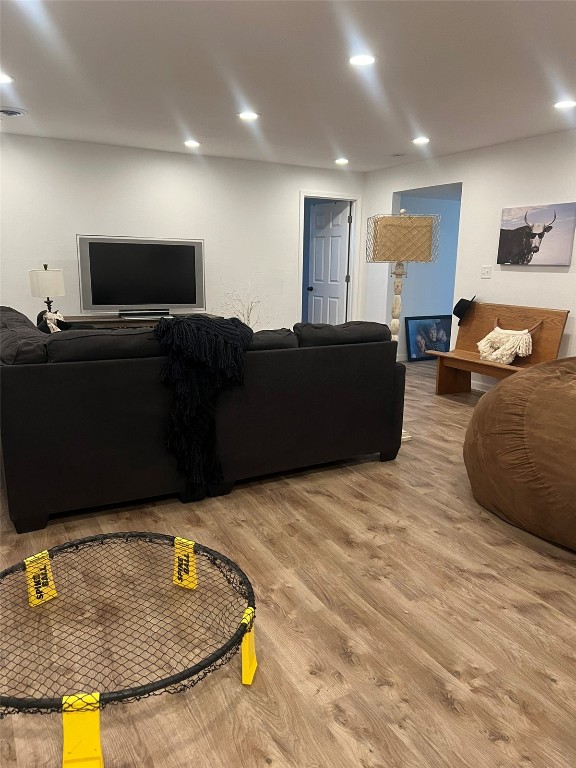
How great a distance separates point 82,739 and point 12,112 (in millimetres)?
4857

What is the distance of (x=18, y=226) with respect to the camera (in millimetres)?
5645

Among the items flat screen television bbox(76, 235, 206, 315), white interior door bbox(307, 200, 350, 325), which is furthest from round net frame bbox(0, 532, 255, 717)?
white interior door bbox(307, 200, 350, 325)

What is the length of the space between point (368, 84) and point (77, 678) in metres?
3.76

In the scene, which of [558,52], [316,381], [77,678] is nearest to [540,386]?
[316,381]

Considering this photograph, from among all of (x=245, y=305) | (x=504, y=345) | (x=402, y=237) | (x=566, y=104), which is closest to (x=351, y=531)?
(x=402, y=237)

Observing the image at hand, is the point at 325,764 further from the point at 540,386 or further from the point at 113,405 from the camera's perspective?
the point at 540,386

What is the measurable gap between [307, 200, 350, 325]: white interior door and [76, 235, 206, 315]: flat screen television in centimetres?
202

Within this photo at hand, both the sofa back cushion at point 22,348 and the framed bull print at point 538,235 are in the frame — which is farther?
the framed bull print at point 538,235

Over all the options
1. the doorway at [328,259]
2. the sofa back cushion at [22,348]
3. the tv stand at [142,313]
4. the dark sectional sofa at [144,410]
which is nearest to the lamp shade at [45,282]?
the tv stand at [142,313]

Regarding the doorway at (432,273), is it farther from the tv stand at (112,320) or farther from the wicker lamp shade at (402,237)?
the wicker lamp shade at (402,237)

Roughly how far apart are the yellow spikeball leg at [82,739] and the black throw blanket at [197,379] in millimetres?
1613

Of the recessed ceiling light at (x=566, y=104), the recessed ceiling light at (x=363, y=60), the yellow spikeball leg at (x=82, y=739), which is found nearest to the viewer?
the yellow spikeball leg at (x=82, y=739)

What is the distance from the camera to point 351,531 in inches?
110

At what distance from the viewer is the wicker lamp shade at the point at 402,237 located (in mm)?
3920
